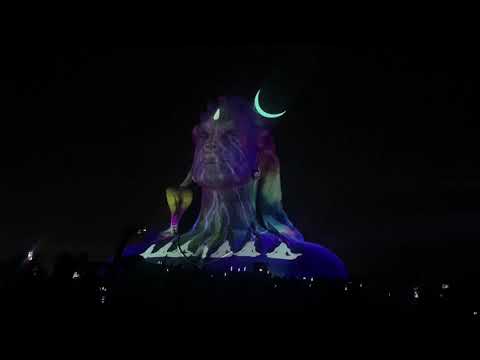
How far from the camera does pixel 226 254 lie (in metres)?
14.9

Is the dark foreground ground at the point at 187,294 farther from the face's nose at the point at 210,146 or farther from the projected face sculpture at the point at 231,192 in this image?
the face's nose at the point at 210,146

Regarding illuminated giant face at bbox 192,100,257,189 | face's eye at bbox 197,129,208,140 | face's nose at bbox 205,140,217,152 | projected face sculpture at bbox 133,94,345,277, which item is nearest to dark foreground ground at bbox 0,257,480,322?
projected face sculpture at bbox 133,94,345,277

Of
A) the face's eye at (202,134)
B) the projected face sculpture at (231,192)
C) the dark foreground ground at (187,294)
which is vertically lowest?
the dark foreground ground at (187,294)

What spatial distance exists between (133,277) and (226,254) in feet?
28.6

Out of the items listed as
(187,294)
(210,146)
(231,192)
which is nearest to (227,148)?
(210,146)

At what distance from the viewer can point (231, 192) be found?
16578 millimetres

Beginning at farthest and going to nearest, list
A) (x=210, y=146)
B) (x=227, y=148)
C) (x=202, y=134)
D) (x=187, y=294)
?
(x=202, y=134)
(x=210, y=146)
(x=227, y=148)
(x=187, y=294)

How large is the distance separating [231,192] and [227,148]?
1421mm

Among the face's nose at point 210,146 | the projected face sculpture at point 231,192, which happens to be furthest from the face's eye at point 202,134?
the face's nose at point 210,146

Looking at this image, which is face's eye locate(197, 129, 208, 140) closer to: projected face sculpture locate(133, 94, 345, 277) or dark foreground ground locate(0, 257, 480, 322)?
projected face sculpture locate(133, 94, 345, 277)

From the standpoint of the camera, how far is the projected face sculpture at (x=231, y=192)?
15.6 metres

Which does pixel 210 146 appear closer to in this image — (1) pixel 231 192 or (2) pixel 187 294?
(1) pixel 231 192

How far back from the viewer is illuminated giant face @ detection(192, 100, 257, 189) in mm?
16281

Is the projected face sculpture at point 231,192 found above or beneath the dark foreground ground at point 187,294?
above
